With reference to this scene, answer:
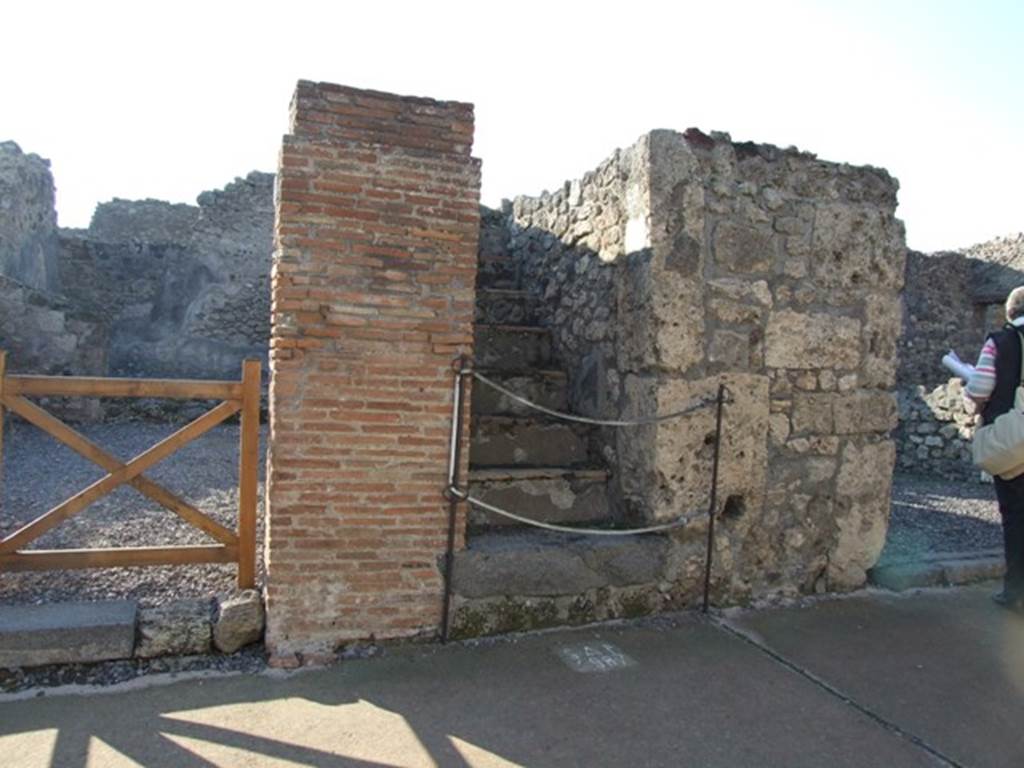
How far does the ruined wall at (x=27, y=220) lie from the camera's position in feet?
35.8

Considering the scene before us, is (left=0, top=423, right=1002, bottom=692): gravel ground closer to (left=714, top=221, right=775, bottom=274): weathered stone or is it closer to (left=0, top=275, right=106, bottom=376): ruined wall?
(left=0, top=275, right=106, bottom=376): ruined wall

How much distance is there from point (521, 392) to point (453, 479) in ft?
4.76

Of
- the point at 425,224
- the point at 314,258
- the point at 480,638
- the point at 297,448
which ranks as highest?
the point at 425,224

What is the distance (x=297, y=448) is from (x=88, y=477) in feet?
14.3

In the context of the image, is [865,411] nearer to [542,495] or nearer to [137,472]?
[542,495]

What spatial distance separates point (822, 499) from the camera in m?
4.18

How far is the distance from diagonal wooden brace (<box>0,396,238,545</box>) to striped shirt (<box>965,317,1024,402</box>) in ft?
13.8

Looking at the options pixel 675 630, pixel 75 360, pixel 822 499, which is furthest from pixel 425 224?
pixel 75 360

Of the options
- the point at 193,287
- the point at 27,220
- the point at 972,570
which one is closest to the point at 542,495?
the point at 972,570

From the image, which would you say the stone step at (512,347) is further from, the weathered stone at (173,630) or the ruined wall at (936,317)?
the ruined wall at (936,317)

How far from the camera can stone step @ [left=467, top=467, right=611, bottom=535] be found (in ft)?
12.9

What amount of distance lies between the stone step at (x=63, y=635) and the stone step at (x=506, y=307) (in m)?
3.18

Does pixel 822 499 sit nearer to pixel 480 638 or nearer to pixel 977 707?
pixel 977 707

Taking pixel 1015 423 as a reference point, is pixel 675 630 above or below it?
below
